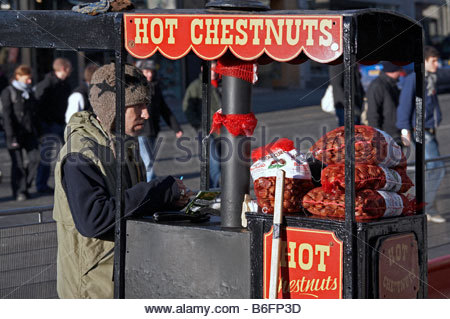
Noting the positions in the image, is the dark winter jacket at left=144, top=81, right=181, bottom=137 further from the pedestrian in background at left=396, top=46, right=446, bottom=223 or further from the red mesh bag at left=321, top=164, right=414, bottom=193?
the red mesh bag at left=321, top=164, right=414, bottom=193

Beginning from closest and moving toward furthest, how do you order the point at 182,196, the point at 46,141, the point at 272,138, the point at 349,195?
the point at 349,195 → the point at 182,196 → the point at 46,141 → the point at 272,138

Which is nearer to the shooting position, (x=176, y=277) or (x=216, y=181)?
(x=176, y=277)

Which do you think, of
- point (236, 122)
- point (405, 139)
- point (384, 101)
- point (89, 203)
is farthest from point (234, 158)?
point (384, 101)

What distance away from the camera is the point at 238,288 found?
362cm

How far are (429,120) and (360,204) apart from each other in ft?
20.3

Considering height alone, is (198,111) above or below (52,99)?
below

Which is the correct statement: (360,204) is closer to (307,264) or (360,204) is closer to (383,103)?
(307,264)

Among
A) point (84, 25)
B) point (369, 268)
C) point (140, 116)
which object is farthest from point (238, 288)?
point (84, 25)

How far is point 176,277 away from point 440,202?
4.29 m

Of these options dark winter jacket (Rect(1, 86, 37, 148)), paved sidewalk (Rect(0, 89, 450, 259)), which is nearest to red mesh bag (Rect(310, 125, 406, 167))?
paved sidewalk (Rect(0, 89, 450, 259))

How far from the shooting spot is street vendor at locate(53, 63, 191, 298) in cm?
378

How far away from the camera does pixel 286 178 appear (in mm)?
3615

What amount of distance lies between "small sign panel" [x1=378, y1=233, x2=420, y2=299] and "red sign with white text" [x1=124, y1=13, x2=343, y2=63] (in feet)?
3.05
